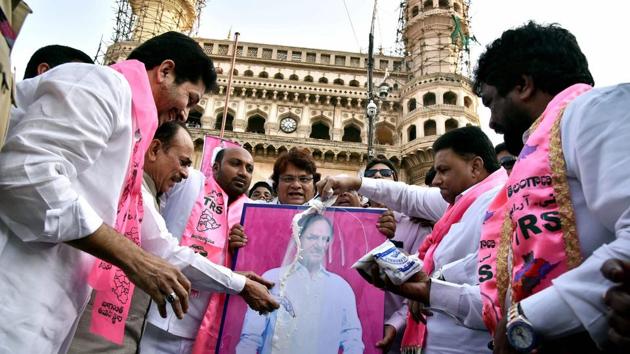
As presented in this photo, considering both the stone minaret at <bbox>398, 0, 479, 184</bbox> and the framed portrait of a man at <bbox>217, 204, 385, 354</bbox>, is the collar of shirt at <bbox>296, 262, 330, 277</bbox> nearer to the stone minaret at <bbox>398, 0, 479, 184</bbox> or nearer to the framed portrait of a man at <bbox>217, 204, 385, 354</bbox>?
the framed portrait of a man at <bbox>217, 204, 385, 354</bbox>

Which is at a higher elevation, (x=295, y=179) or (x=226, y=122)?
(x=226, y=122)

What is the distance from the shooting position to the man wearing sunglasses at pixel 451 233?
7.27 feet

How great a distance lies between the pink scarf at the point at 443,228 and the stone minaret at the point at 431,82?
72.0ft

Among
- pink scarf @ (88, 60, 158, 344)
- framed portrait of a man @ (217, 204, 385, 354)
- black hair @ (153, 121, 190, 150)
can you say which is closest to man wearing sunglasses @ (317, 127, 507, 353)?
framed portrait of a man @ (217, 204, 385, 354)

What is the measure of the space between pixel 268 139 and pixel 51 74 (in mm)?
24244

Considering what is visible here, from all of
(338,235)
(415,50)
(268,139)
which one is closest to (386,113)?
(415,50)

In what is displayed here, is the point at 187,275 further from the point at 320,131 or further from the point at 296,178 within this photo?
the point at 320,131

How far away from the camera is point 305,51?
33.8 meters

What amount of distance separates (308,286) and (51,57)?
2.97 m

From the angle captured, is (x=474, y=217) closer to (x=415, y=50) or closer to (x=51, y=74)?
(x=51, y=74)

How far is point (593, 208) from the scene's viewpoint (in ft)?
4.32

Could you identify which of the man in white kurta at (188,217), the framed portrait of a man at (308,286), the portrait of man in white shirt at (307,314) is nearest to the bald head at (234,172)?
the man in white kurta at (188,217)

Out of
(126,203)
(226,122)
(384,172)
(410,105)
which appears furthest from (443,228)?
(226,122)

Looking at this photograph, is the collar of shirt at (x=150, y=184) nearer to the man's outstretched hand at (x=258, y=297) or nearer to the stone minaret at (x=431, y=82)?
the man's outstretched hand at (x=258, y=297)
